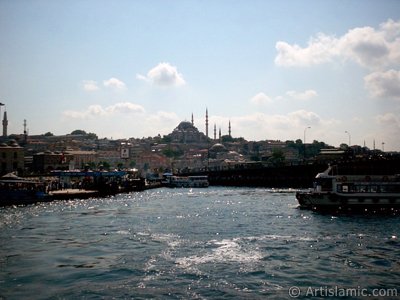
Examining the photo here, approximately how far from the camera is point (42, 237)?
3291 centimetres

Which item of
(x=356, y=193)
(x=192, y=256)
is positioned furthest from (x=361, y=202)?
(x=192, y=256)

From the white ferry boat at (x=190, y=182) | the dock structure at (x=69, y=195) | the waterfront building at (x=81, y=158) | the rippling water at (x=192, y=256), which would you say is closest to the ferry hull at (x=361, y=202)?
the rippling water at (x=192, y=256)

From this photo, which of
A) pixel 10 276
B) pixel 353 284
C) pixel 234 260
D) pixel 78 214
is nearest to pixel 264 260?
pixel 234 260

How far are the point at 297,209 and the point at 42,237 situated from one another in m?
30.5

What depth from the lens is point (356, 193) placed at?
160ft

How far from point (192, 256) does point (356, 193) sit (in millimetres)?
28280

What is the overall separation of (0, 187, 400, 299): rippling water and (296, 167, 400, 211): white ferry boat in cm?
423

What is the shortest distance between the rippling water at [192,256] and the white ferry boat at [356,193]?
4.23 metres

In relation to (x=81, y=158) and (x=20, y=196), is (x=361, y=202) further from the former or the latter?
(x=81, y=158)

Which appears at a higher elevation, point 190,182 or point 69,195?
point 69,195

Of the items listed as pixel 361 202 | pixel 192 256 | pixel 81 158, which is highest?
pixel 81 158

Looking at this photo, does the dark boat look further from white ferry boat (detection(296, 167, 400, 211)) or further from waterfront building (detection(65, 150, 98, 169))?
waterfront building (detection(65, 150, 98, 169))

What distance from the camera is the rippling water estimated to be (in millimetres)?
20344

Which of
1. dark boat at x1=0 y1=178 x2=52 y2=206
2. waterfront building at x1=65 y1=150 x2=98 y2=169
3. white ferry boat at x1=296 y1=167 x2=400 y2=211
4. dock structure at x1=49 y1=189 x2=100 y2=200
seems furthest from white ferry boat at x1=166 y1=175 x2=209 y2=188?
white ferry boat at x1=296 y1=167 x2=400 y2=211
